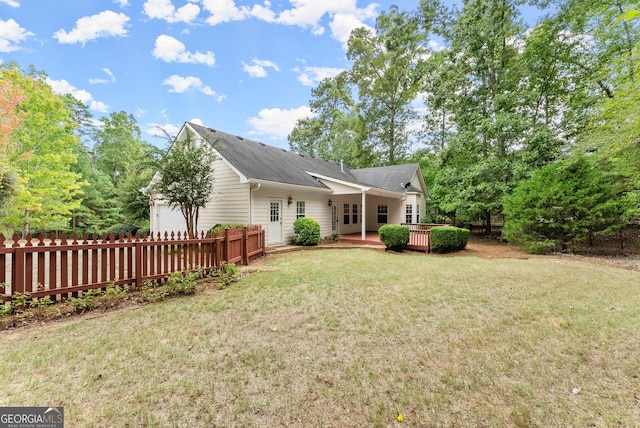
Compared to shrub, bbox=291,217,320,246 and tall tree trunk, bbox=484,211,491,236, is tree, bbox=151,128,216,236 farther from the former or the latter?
tall tree trunk, bbox=484,211,491,236

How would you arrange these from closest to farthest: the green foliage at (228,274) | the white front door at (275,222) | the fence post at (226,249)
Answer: the green foliage at (228,274) → the fence post at (226,249) → the white front door at (275,222)

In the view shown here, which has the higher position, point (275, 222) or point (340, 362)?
point (275, 222)

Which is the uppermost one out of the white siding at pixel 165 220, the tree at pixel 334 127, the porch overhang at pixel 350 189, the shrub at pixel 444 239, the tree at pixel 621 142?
the tree at pixel 334 127

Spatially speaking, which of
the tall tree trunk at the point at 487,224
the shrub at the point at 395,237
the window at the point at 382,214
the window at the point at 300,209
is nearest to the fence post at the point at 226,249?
the window at the point at 300,209

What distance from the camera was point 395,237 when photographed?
10.7 m

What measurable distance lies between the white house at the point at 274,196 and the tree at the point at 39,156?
6.54m

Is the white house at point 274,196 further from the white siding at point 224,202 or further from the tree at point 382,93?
the tree at point 382,93

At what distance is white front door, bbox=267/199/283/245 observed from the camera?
36.3ft

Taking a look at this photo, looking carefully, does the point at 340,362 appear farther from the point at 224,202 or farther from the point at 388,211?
the point at 388,211

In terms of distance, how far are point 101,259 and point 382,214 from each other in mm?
16028

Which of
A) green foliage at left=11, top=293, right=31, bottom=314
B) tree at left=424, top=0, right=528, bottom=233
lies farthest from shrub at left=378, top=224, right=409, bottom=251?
green foliage at left=11, top=293, right=31, bottom=314

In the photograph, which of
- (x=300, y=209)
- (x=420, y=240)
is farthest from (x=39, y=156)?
(x=420, y=240)

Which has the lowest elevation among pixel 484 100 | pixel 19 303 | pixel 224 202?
pixel 19 303

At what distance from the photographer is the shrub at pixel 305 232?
37.8 ft
